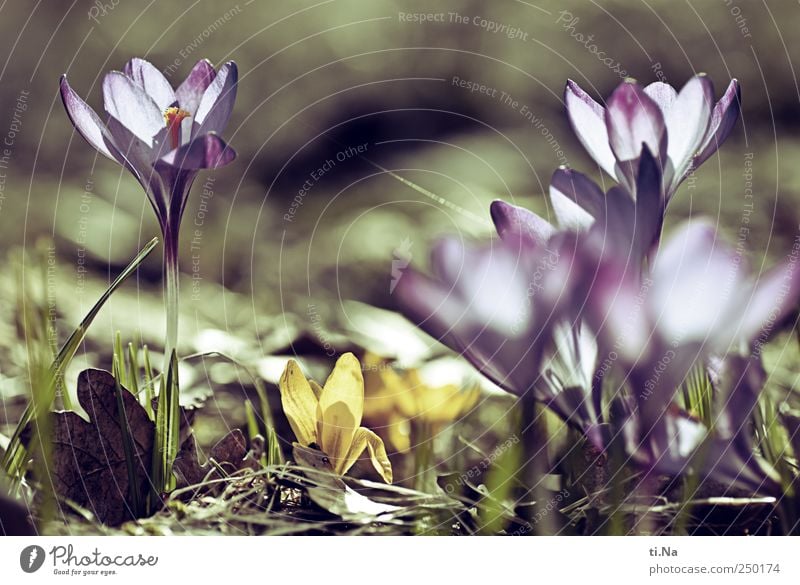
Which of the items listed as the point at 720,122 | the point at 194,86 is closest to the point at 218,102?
the point at 194,86

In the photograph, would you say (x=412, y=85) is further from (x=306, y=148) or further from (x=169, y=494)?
(x=169, y=494)

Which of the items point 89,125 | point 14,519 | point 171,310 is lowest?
point 14,519

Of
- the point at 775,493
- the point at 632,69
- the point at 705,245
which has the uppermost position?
the point at 632,69

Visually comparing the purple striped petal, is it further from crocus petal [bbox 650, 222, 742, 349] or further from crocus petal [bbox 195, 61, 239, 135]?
crocus petal [bbox 195, 61, 239, 135]

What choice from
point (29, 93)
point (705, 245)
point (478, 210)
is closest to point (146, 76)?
point (29, 93)

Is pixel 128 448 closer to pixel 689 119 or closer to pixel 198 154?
pixel 198 154

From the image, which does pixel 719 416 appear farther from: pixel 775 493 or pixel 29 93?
pixel 29 93

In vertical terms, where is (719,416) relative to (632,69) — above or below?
below
